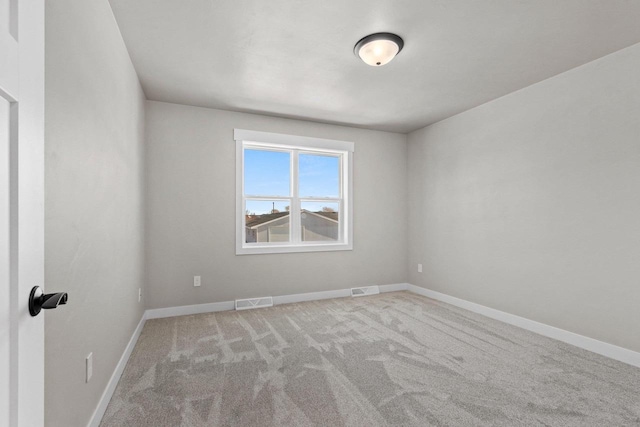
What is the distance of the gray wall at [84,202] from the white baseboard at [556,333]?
3.80m

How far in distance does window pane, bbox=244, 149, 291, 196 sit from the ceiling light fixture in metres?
2.18

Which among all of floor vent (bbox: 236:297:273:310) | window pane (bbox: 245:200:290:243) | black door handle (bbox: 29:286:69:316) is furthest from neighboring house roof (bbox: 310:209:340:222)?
black door handle (bbox: 29:286:69:316)

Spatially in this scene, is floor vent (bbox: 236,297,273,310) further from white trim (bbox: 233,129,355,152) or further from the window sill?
white trim (bbox: 233,129,355,152)

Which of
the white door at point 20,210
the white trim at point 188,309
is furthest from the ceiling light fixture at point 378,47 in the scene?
the white trim at point 188,309

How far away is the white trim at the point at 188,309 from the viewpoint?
12.1 feet

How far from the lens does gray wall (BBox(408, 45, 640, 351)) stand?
264 cm

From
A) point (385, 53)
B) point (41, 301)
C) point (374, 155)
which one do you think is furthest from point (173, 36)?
point (374, 155)

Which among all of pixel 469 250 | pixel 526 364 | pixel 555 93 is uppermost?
pixel 555 93

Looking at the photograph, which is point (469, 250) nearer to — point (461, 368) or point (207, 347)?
point (461, 368)

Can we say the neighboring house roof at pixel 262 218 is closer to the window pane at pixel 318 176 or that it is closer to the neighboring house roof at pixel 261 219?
the neighboring house roof at pixel 261 219

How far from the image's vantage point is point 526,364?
2551mm

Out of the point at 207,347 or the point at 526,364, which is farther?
the point at 207,347

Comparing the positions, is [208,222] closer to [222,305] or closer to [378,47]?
[222,305]

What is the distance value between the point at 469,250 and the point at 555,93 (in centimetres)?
197
